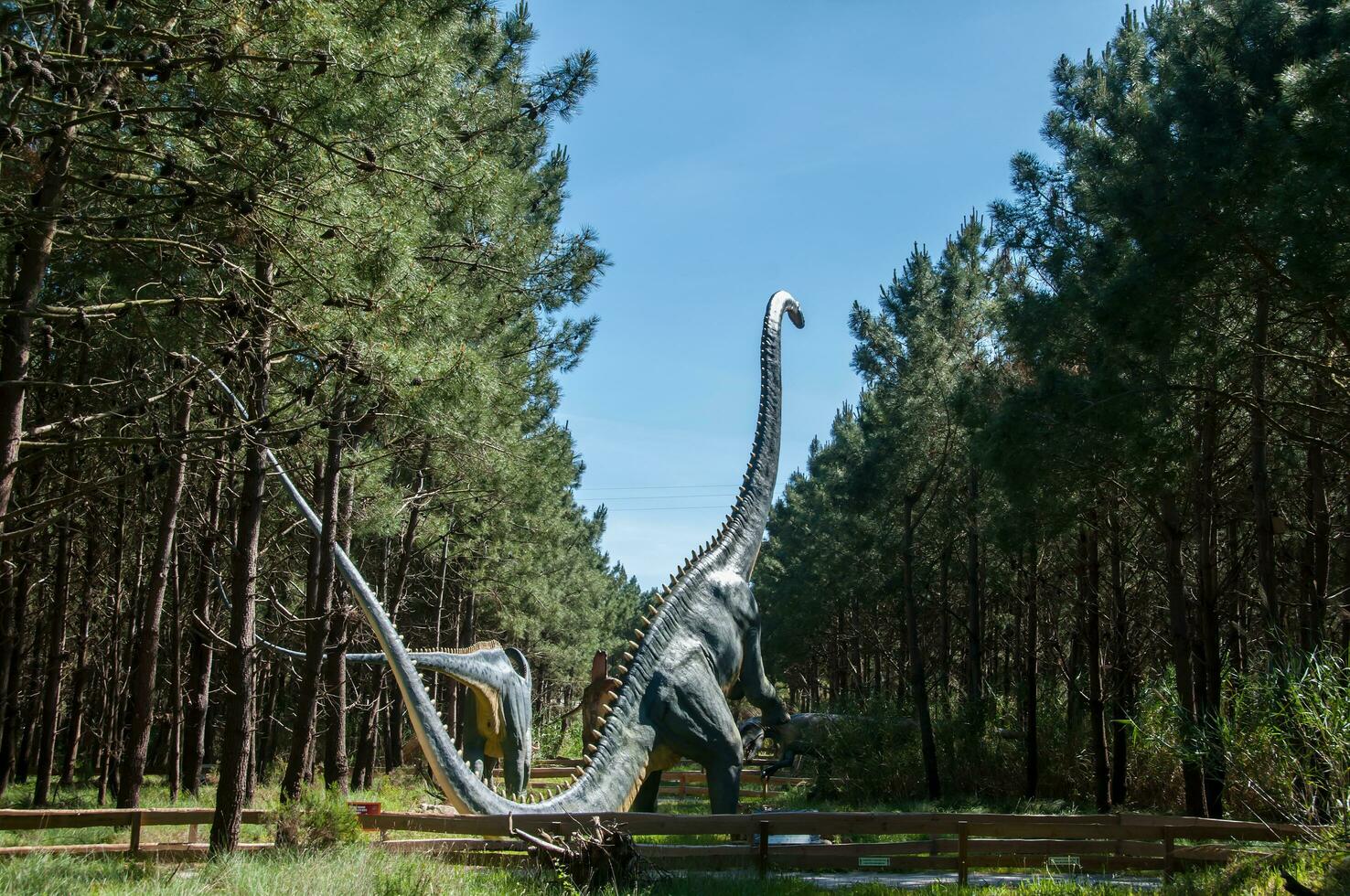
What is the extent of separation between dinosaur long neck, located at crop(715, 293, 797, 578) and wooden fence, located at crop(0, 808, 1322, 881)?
3094mm

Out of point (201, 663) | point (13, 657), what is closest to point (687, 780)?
point (201, 663)

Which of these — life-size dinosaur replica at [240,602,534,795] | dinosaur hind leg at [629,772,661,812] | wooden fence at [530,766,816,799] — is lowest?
wooden fence at [530,766,816,799]

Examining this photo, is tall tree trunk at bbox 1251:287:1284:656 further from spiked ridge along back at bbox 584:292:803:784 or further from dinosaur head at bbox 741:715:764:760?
dinosaur head at bbox 741:715:764:760

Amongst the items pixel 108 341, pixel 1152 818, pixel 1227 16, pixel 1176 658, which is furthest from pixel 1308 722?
pixel 108 341

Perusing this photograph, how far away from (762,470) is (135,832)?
687cm

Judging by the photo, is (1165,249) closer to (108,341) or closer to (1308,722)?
(1308,722)

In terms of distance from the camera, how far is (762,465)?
464 inches

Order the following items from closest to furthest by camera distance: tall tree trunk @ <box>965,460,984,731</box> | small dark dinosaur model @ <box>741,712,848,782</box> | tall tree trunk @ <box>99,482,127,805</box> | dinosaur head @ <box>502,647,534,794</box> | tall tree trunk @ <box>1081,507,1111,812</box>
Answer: dinosaur head @ <box>502,647,534,794</box> → tall tree trunk @ <box>1081,507,1111,812</box> → tall tree trunk @ <box>99,482,127,805</box> → small dark dinosaur model @ <box>741,712,848,782</box> → tall tree trunk @ <box>965,460,984,731</box>

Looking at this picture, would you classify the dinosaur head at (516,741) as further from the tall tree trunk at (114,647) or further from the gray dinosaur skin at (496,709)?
the tall tree trunk at (114,647)

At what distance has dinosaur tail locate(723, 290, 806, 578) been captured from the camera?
11211 mm

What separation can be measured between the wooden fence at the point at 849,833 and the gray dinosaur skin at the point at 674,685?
1.51 feet

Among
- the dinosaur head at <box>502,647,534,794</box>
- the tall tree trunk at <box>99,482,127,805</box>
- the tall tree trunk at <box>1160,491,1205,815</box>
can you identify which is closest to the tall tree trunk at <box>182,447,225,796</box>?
the tall tree trunk at <box>99,482,127,805</box>

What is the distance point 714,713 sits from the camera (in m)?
9.52

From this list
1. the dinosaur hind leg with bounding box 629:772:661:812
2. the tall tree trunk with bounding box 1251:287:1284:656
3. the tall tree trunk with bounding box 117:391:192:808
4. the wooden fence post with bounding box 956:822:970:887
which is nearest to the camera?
the wooden fence post with bounding box 956:822:970:887
